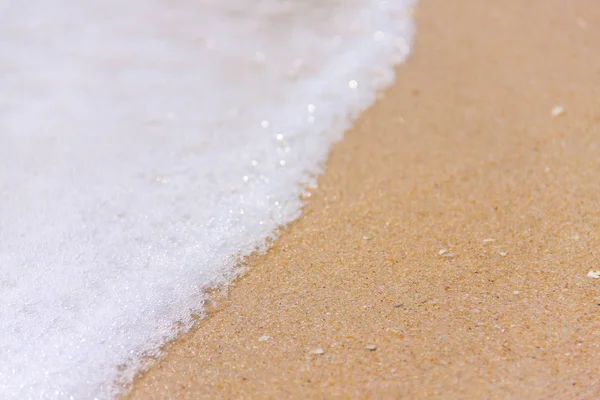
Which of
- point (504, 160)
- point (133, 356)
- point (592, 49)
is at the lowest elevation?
point (133, 356)

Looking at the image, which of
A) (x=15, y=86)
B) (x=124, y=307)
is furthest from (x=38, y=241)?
(x=15, y=86)

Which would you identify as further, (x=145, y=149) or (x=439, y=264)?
(x=145, y=149)

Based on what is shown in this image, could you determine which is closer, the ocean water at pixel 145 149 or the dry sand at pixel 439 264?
the dry sand at pixel 439 264

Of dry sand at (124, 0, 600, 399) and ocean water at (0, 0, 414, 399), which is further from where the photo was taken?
ocean water at (0, 0, 414, 399)

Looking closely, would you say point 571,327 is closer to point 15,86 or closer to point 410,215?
point 410,215
